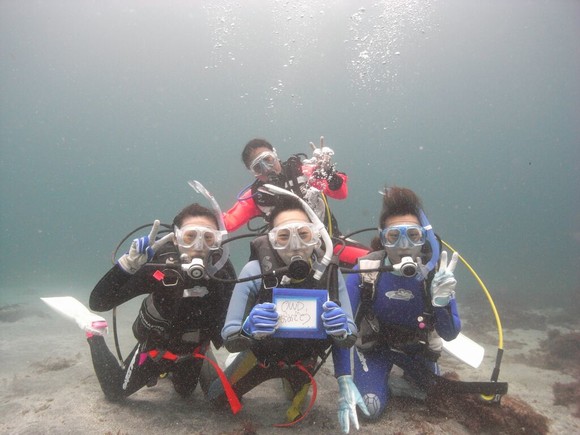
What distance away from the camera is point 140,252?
3510mm

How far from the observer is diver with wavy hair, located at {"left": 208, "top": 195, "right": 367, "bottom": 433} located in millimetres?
2891

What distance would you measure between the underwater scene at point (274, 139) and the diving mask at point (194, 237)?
2.84 ft

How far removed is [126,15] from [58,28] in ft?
40.9

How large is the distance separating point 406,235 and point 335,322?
4.91ft

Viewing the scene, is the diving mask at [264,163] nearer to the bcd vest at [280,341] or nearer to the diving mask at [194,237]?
the diving mask at [194,237]

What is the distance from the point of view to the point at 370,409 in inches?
154

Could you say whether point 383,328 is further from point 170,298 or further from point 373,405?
point 170,298

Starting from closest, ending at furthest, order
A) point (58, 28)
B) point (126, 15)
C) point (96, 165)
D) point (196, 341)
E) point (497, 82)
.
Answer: point (196, 341)
point (126, 15)
point (58, 28)
point (497, 82)
point (96, 165)

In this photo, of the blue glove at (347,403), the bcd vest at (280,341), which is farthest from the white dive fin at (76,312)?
the blue glove at (347,403)

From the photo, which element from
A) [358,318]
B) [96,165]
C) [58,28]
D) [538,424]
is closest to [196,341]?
[358,318]

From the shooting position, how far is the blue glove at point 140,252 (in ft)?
11.4

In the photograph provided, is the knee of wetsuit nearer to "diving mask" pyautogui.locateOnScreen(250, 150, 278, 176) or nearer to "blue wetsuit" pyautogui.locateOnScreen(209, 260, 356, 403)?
"blue wetsuit" pyautogui.locateOnScreen(209, 260, 356, 403)

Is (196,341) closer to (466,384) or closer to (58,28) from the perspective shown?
(466,384)

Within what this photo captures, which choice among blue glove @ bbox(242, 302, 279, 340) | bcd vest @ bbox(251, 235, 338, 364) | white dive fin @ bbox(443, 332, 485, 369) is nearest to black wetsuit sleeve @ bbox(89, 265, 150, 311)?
bcd vest @ bbox(251, 235, 338, 364)
